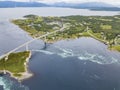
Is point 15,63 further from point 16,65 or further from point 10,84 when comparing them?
point 10,84

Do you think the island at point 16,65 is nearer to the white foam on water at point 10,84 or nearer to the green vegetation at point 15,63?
the green vegetation at point 15,63

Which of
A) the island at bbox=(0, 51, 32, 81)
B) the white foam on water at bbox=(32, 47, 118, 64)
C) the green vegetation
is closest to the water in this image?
the white foam on water at bbox=(32, 47, 118, 64)

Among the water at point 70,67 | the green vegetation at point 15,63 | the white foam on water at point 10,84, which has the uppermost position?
the green vegetation at point 15,63

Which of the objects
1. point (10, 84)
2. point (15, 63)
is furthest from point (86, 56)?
point (10, 84)

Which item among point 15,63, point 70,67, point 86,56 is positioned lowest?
point 70,67

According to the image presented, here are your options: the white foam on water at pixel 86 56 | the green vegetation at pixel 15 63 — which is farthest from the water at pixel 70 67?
the green vegetation at pixel 15 63

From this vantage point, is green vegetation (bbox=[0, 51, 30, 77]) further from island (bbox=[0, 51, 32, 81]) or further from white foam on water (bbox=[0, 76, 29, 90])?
white foam on water (bbox=[0, 76, 29, 90])

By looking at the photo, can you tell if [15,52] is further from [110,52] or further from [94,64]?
[110,52]

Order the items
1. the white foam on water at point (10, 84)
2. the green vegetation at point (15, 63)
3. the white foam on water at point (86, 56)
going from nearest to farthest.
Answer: the white foam on water at point (10, 84)
the green vegetation at point (15, 63)
the white foam on water at point (86, 56)
